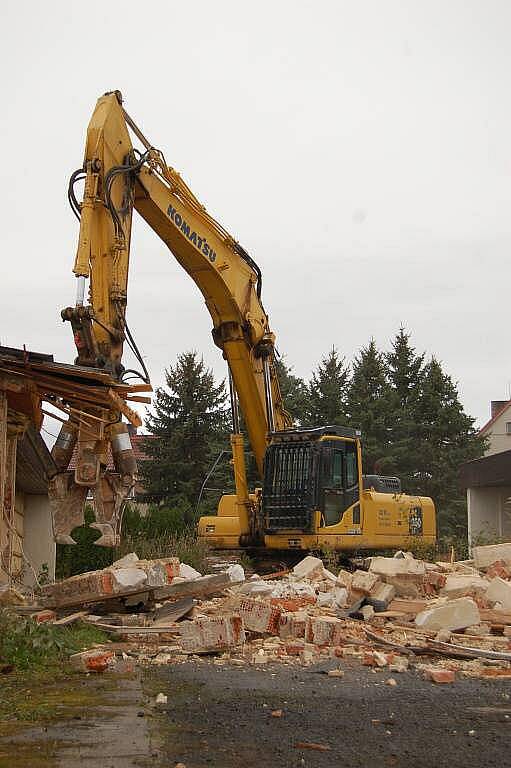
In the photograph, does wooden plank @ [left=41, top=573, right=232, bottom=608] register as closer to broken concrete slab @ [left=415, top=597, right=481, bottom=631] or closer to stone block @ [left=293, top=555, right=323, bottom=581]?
stone block @ [left=293, top=555, right=323, bottom=581]

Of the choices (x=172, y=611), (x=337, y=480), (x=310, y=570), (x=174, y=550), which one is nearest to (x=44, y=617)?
(x=172, y=611)

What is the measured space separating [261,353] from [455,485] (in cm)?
2596

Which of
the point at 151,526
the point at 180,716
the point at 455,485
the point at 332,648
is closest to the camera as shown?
the point at 180,716

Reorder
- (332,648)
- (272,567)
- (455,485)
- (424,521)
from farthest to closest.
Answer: (455,485)
(424,521)
(272,567)
(332,648)

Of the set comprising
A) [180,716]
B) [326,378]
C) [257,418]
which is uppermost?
[326,378]

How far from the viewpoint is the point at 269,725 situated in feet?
23.2

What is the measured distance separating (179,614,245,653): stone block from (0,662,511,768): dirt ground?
1115mm

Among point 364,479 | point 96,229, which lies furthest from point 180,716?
point 364,479

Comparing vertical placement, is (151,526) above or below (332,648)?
above

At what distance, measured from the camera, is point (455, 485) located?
145ft

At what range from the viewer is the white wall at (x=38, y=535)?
1666cm

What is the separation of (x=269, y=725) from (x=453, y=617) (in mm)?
5924

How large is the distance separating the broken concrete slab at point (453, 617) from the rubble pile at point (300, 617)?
0.04ft

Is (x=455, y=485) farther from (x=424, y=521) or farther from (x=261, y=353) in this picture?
(x=261, y=353)
